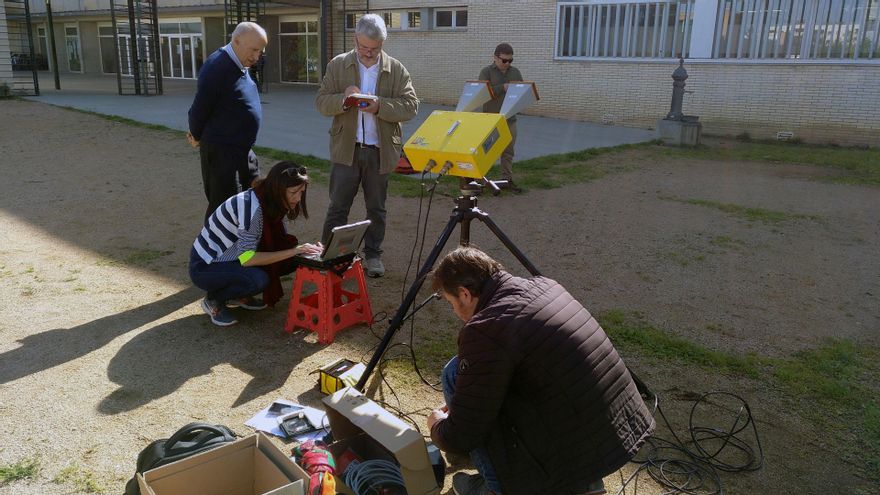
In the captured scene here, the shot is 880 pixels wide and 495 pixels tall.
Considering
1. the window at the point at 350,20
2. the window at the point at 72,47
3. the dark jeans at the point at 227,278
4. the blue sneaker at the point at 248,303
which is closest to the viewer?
the dark jeans at the point at 227,278

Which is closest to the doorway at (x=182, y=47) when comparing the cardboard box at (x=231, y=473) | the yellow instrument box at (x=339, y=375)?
the yellow instrument box at (x=339, y=375)

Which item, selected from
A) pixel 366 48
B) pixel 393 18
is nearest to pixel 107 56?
pixel 393 18

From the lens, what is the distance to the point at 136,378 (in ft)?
11.5

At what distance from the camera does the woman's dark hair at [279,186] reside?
386 cm

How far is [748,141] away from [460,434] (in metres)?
13.6

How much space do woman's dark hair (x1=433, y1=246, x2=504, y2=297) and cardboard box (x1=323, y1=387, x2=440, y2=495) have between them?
2.01 feet

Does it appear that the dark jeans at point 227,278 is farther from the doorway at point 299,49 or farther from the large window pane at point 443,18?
the doorway at point 299,49

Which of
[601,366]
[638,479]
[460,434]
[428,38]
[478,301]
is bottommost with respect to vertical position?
[638,479]

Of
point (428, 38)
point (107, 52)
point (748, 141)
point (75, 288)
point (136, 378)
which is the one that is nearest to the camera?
point (136, 378)

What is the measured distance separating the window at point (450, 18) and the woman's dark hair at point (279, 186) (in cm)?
1476

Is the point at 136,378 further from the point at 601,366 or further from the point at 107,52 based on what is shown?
the point at 107,52

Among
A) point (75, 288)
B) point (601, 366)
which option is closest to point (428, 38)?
point (75, 288)

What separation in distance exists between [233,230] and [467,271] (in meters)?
2.15

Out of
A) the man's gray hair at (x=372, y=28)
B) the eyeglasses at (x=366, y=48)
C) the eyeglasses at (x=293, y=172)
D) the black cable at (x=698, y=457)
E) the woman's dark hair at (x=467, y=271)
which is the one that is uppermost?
the man's gray hair at (x=372, y=28)
